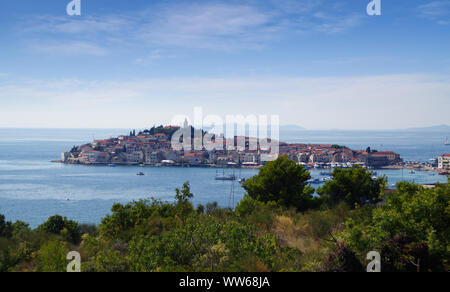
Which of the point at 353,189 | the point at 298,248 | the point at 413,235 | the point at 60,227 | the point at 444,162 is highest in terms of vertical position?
the point at 413,235

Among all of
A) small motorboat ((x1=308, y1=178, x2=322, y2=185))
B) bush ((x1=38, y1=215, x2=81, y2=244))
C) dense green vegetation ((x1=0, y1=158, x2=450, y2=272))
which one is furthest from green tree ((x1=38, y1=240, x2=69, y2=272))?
small motorboat ((x1=308, y1=178, x2=322, y2=185))

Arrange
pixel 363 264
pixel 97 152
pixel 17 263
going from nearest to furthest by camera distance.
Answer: pixel 363 264 < pixel 17 263 < pixel 97 152

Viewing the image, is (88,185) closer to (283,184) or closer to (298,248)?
(283,184)

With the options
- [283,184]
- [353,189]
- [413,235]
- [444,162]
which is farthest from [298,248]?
[444,162]

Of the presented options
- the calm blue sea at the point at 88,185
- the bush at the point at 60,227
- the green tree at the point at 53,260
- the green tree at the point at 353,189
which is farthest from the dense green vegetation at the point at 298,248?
the calm blue sea at the point at 88,185
